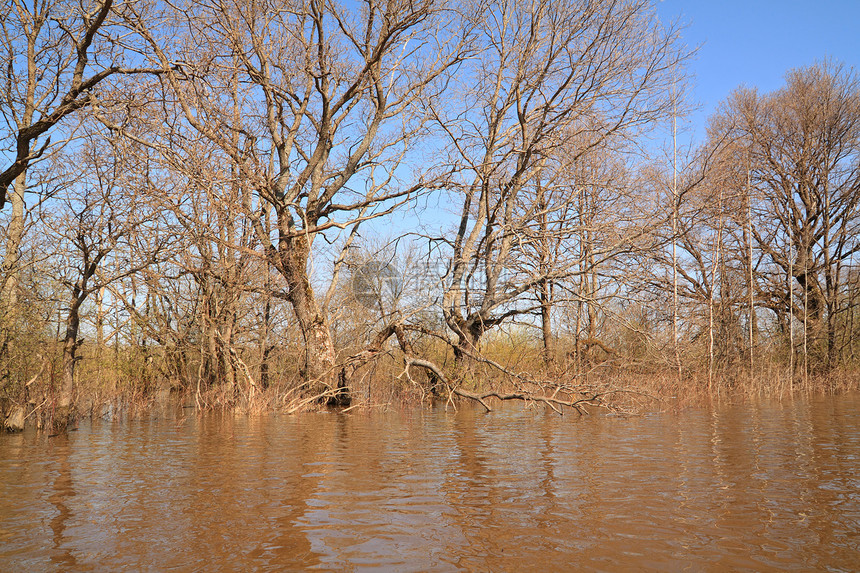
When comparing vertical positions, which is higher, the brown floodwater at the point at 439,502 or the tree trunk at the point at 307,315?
the tree trunk at the point at 307,315

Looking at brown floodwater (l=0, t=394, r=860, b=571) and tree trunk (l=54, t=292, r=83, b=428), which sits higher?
tree trunk (l=54, t=292, r=83, b=428)

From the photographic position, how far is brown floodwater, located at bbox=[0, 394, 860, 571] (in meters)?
3.40

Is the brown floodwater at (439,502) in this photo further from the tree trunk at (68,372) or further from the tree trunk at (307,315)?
the tree trunk at (307,315)

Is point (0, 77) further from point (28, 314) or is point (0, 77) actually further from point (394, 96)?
point (394, 96)

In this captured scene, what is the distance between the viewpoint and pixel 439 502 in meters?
4.64

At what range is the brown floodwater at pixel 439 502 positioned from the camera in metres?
3.40

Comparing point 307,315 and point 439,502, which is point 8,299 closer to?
point 307,315

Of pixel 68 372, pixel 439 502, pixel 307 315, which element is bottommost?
pixel 439 502

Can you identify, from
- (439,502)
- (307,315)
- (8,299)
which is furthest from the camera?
(307,315)

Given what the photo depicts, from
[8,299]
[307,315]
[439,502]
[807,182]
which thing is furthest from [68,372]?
[807,182]

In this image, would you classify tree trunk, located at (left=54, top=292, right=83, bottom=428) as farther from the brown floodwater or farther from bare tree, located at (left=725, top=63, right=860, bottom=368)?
bare tree, located at (left=725, top=63, right=860, bottom=368)

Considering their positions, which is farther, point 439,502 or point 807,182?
point 807,182

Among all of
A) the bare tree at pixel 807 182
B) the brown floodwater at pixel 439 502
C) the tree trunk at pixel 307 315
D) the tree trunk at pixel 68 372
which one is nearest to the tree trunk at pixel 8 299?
the tree trunk at pixel 68 372

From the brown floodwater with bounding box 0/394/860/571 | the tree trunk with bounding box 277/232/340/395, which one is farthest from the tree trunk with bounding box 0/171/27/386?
the tree trunk with bounding box 277/232/340/395
